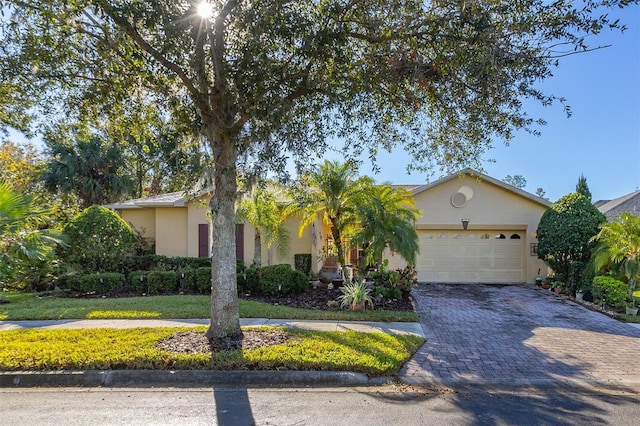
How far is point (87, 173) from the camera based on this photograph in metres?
19.8

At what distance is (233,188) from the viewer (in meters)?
6.54

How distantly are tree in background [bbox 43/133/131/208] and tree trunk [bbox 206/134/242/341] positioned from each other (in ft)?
49.9

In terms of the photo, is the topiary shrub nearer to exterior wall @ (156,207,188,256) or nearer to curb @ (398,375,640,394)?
exterior wall @ (156,207,188,256)

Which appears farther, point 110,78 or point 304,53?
point 110,78

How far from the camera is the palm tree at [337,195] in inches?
442

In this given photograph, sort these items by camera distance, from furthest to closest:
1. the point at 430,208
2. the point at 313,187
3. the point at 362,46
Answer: the point at 430,208
the point at 313,187
the point at 362,46

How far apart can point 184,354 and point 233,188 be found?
274 centimetres

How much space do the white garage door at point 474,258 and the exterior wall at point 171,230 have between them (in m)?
9.68

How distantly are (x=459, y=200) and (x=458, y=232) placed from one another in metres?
1.33

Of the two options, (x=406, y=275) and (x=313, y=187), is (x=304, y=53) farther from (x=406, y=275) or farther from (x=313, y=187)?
(x=406, y=275)

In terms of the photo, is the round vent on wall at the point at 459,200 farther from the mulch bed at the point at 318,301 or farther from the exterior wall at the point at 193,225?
the exterior wall at the point at 193,225

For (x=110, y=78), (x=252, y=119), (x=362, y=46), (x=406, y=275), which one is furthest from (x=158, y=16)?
(x=406, y=275)

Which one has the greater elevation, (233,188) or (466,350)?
(233,188)

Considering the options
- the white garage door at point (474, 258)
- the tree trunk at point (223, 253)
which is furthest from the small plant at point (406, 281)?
the tree trunk at point (223, 253)
